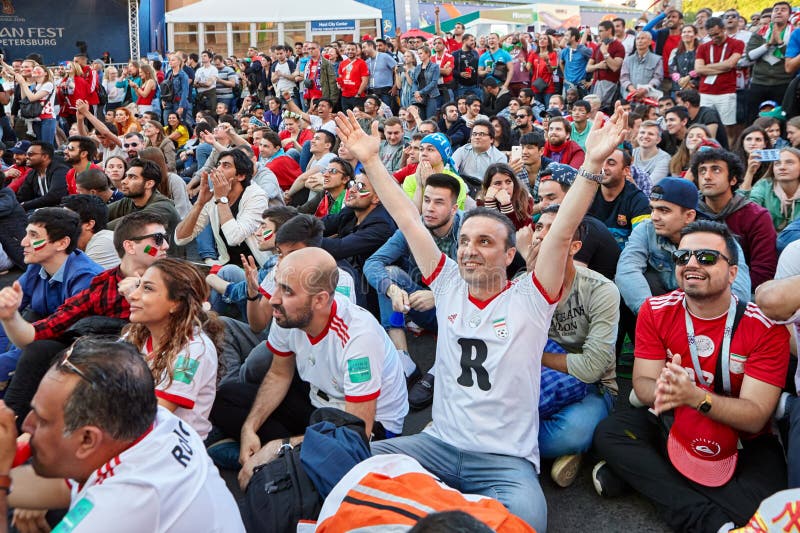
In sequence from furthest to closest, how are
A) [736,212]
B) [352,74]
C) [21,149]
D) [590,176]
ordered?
[352,74], [21,149], [736,212], [590,176]

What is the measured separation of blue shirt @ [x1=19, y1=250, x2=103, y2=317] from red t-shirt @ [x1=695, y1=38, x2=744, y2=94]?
787cm

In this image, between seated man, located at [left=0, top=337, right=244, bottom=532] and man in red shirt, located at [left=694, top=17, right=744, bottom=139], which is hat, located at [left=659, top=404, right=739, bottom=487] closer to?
seated man, located at [left=0, top=337, right=244, bottom=532]

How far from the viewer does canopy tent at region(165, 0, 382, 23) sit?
20188 millimetres

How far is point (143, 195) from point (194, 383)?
3.66 m

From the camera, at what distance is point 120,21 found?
80.0 feet

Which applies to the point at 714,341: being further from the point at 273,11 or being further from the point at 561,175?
the point at 273,11

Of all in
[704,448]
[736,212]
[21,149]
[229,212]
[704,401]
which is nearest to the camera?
[704,401]

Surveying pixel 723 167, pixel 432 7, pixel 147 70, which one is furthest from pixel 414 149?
pixel 432 7

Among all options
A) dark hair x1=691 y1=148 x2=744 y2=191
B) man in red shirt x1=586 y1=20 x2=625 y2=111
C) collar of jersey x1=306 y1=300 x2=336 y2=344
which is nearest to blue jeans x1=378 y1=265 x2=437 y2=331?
collar of jersey x1=306 y1=300 x2=336 y2=344

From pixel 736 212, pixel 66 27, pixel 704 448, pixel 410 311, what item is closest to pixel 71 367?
pixel 704 448

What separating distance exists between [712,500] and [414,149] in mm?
5173

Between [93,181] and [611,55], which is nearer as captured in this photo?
[93,181]

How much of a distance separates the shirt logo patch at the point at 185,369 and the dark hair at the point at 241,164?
10.8 feet

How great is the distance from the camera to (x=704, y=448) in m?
2.75
